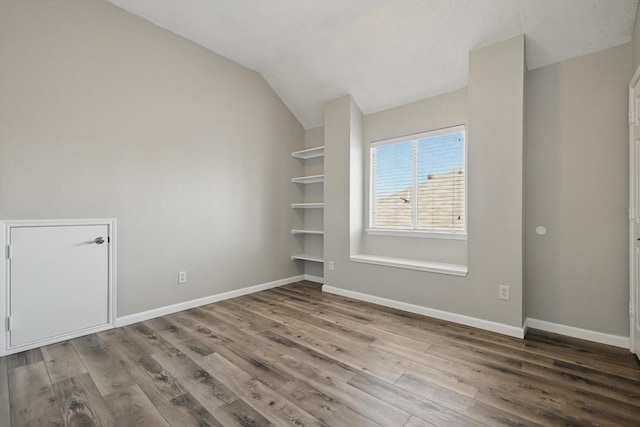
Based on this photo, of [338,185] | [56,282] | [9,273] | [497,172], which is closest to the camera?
[9,273]

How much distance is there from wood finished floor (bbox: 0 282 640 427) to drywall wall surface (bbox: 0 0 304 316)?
835 millimetres

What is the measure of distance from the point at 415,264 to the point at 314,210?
1.88 meters

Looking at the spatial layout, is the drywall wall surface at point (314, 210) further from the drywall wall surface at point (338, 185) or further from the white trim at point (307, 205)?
the drywall wall surface at point (338, 185)

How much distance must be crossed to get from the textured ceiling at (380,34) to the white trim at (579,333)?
2359 millimetres

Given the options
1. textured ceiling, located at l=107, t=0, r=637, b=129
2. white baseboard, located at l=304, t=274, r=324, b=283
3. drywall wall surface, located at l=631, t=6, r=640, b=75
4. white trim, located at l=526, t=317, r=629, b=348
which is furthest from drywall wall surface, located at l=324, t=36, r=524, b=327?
white baseboard, located at l=304, t=274, r=324, b=283

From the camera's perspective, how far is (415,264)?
3.25 m

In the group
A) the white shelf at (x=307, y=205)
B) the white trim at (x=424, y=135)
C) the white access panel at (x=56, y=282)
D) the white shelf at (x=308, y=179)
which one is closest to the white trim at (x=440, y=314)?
the white shelf at (x=307, y=205)

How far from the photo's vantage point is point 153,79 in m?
3.06

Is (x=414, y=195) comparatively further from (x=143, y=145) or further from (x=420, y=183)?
(x=143, y=145)

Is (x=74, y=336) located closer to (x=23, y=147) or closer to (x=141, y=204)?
(x=141, y=204)

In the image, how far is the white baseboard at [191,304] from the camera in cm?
289

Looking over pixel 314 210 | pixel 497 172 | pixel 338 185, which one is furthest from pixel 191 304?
pixel 497 172

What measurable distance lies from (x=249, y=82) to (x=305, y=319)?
304cm

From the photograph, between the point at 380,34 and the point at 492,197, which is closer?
the point at 492,197
